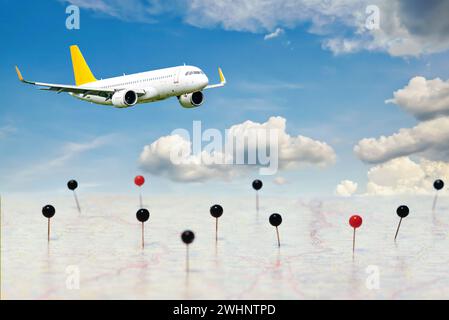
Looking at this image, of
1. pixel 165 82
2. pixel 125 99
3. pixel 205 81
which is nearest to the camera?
pixel 125 99

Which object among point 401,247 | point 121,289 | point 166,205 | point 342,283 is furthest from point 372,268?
point 166,205

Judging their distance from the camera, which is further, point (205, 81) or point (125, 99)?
point (205, 81)

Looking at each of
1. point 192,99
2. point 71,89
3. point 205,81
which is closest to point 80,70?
point 71,89

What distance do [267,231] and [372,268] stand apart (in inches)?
243

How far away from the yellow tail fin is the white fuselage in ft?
81.0

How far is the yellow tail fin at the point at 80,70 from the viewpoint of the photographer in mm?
102375

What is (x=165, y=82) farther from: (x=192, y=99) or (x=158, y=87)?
(x=192, y=99)

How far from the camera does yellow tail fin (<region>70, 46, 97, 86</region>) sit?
102375mm

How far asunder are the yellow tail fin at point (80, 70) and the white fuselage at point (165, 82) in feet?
81.0

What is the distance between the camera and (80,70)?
10325cm

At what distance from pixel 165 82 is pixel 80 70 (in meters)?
37.6

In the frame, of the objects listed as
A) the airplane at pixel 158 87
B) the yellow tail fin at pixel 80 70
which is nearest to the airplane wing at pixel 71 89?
the airplane at pixel 158 87

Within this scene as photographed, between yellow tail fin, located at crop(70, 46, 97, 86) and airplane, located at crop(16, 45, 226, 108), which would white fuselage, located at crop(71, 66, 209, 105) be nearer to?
airplane, located at crop(16, 45, 226, 108)

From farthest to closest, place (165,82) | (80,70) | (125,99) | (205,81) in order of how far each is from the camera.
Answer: (80,70) < (165,82) < (205,81) < (125,99)
